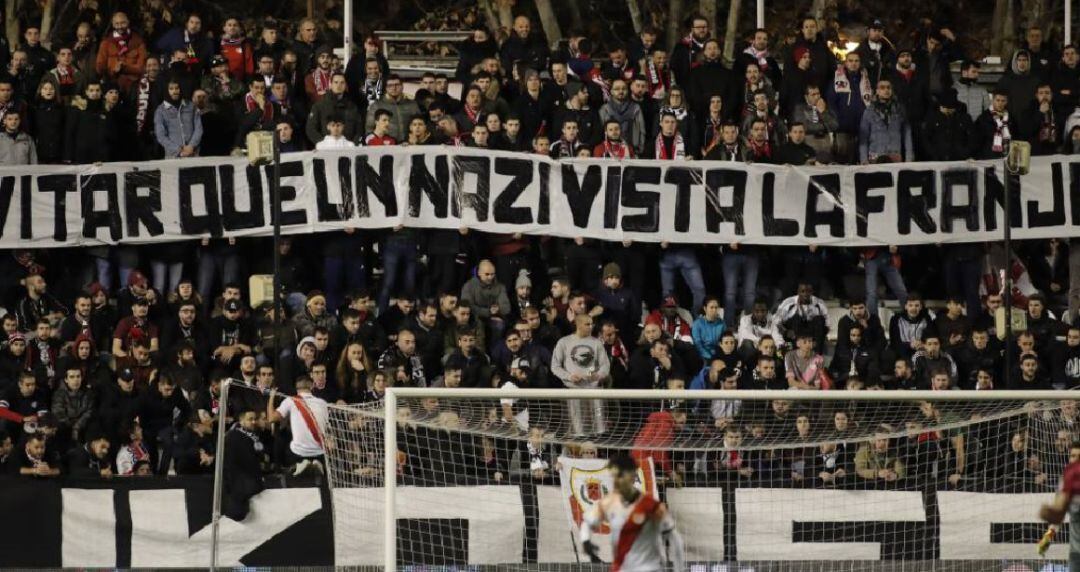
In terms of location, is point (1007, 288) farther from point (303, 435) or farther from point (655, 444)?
point (303, 435)

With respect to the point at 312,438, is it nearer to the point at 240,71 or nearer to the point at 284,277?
the point at 284,277

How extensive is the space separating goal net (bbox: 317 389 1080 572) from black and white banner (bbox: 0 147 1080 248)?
11.7 feet

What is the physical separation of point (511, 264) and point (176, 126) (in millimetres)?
3333

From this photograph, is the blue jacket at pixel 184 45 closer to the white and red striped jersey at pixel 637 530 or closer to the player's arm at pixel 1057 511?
the white and red striped jersey at pixel 637 530

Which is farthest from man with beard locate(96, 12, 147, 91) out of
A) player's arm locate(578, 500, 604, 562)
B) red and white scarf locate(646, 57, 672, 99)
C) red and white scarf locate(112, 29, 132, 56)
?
player's arm locate(578, 500, 604, 562)

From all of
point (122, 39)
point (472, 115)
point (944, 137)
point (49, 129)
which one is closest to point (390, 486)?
point (472, 115)

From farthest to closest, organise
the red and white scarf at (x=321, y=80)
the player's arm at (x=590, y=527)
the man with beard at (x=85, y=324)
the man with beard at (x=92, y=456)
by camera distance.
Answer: the red and white scarf at (x=321, y=80) → the man with beard at (x=85, y=324) → the man with beard at (x=92, y=456) → the player's arm at (x=590, y=527)

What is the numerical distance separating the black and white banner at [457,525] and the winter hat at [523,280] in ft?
11.5

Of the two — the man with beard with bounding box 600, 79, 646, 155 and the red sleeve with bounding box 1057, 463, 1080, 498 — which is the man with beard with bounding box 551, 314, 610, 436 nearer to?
the man with beard with bounding box 600, 79, 646, 155

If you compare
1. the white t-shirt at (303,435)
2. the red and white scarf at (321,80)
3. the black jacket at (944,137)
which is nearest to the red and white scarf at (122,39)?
the red and white scarf at (321,80)

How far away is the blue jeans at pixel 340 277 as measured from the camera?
21.8m

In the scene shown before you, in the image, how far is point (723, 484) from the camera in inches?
732

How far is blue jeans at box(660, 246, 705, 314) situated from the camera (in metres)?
22.1

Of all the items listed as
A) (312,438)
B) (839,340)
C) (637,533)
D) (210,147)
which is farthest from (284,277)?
(637,533)
